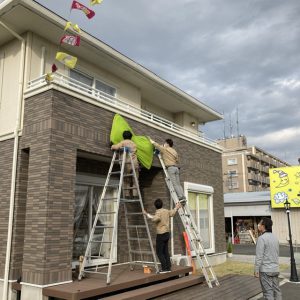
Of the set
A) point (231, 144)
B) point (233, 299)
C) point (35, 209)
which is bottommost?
point (233, 299)

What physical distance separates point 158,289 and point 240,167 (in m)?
64.9

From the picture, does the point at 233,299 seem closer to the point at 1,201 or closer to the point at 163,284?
the point at 163,284

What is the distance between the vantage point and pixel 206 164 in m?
14.7

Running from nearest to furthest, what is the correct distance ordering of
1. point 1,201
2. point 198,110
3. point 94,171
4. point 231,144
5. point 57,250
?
point 57,250 → point 1,201 → point 94,171 → point 198,110 → point 231,144

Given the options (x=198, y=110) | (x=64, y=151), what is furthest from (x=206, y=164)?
(x=64, y=151)

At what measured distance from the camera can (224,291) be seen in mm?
8406

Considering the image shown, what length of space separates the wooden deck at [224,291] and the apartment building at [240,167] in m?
60.2

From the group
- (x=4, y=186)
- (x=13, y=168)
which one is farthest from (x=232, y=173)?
(x=13, y=168)

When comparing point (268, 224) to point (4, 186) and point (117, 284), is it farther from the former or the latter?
point (4, 186)

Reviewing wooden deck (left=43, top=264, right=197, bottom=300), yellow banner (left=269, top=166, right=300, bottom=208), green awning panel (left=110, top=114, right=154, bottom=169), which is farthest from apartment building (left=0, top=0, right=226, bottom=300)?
yellow banner (left=269, top=166, right=300, bottom=208)

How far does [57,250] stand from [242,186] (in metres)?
65.4

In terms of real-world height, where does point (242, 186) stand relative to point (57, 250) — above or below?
above

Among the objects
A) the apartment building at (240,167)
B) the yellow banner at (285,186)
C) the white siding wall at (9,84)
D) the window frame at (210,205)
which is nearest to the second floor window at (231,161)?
the apartment building at (240,167)

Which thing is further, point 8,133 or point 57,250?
point 8,133
